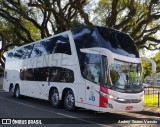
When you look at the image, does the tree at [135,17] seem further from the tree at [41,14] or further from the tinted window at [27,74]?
the tinted window at [27,74]

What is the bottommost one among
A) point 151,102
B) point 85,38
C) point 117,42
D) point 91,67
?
point 151,102

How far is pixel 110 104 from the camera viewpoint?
13812mm

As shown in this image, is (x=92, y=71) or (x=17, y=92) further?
(x=17, y=92)

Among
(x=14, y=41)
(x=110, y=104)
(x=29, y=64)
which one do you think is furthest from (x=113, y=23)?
(x=14, y=41)

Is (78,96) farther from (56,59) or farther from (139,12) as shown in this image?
(139,12)

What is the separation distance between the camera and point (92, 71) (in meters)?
14.9

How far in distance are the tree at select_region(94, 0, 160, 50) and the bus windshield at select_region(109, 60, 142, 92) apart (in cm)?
1101

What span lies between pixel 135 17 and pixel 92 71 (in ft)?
52.1

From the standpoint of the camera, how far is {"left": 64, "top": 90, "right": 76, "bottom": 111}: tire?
53.9 ft

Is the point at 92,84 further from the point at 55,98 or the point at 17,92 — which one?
the point at 17,92

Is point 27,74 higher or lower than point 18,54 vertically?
lower

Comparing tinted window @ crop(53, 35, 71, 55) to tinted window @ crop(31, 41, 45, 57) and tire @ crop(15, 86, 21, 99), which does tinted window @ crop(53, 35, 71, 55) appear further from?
tire @ crop(15, 86, 21, 99)

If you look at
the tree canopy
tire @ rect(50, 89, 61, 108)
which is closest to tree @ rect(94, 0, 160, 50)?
the tree canopy

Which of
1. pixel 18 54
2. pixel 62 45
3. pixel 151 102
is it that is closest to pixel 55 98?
pixel 62 45
